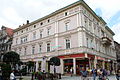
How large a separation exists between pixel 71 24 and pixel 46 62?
9.97 meters

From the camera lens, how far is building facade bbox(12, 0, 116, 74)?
24.0 meters

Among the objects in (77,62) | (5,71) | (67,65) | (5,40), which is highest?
(5,40)

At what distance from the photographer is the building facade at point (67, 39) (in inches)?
943

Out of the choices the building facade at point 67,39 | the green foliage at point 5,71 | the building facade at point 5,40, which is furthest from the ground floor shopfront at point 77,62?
the building facade at point 5,40

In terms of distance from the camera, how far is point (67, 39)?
26141 mm

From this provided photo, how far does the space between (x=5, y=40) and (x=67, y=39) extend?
27797mm

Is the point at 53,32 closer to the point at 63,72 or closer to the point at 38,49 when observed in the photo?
the point at 38,49

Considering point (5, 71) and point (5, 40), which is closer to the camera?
point (5, 71)

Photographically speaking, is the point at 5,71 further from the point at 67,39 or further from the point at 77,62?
the point at 67,39

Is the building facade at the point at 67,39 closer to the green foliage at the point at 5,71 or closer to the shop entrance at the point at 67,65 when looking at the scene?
the shop entrance at the point at 67,65

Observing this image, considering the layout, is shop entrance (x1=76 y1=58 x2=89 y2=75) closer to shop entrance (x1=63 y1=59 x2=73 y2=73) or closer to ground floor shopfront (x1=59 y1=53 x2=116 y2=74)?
ground floor shopfront (x1=59 y1=53 x2=116 y2=74)

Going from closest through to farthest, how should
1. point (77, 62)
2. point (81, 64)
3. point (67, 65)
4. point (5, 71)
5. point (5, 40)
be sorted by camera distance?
point (5, 71)
point (81, 64)
point (77, 62)
point (67, 65)
point (5, 40)

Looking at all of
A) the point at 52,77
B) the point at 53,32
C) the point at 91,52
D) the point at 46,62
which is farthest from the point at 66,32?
the point at 52,77

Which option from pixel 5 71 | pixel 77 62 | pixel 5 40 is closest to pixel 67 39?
pixel 77 62
